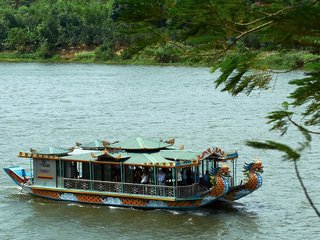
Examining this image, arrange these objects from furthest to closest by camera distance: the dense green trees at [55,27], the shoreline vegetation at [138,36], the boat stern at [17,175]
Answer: the dense green trees at [55,27] → the boat stern at [17,175] → the shoreline vegetation at [138,36]

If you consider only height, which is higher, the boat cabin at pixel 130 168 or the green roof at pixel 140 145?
the green roof at pixel 140 145

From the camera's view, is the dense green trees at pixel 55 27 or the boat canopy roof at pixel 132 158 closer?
the boat canopy roof at pixel 132 158

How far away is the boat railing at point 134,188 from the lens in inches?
836

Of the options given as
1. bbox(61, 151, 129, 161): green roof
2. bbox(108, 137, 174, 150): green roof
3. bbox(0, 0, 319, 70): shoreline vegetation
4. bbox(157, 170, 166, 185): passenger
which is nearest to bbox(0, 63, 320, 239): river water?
bbox(157, 170, 166, 185): passenger

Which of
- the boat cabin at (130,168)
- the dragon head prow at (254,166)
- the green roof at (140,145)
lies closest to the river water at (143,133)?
the boat cabin at (130,168)

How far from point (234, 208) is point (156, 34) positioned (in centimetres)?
1538

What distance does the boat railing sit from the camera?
2123 cm

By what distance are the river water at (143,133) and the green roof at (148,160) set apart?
1283 millimetres

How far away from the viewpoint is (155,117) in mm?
38656

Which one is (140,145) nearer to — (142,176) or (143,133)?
(142,176)

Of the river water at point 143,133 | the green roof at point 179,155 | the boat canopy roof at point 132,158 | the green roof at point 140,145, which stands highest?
the green roof at point 140,145

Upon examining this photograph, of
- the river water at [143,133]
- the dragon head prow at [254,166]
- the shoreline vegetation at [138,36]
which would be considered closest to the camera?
the shoreline vegetation at [138,36]

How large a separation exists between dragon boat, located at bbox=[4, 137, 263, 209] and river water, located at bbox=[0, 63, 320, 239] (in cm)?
32

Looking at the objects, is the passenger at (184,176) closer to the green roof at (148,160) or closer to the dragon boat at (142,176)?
the dragon boat at (142,176)
